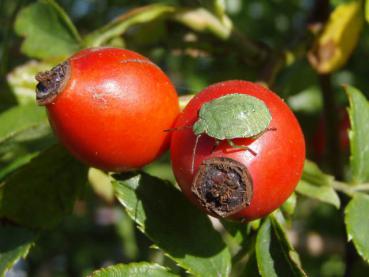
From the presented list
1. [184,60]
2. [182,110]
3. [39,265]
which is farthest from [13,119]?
[39,265]

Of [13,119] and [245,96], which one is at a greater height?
[245,96]

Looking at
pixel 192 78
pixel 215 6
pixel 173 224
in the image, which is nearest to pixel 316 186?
pixel 173 224

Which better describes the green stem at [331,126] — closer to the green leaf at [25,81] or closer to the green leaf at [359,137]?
the green leaf at [359,137]

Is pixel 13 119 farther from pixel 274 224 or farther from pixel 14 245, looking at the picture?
pixel 274 224

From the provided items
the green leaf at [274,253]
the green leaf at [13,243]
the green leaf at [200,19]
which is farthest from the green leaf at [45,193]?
the green leaf at [200,19]

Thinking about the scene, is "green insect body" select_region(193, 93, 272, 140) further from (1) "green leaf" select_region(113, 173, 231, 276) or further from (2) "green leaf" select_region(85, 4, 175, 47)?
(2) "green leaf" select_region(85, 4, 175, 47)

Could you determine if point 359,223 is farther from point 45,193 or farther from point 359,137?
point 45,193

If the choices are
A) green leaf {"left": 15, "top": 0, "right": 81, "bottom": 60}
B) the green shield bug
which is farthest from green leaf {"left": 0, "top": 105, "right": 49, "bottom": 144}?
the green shield bug
